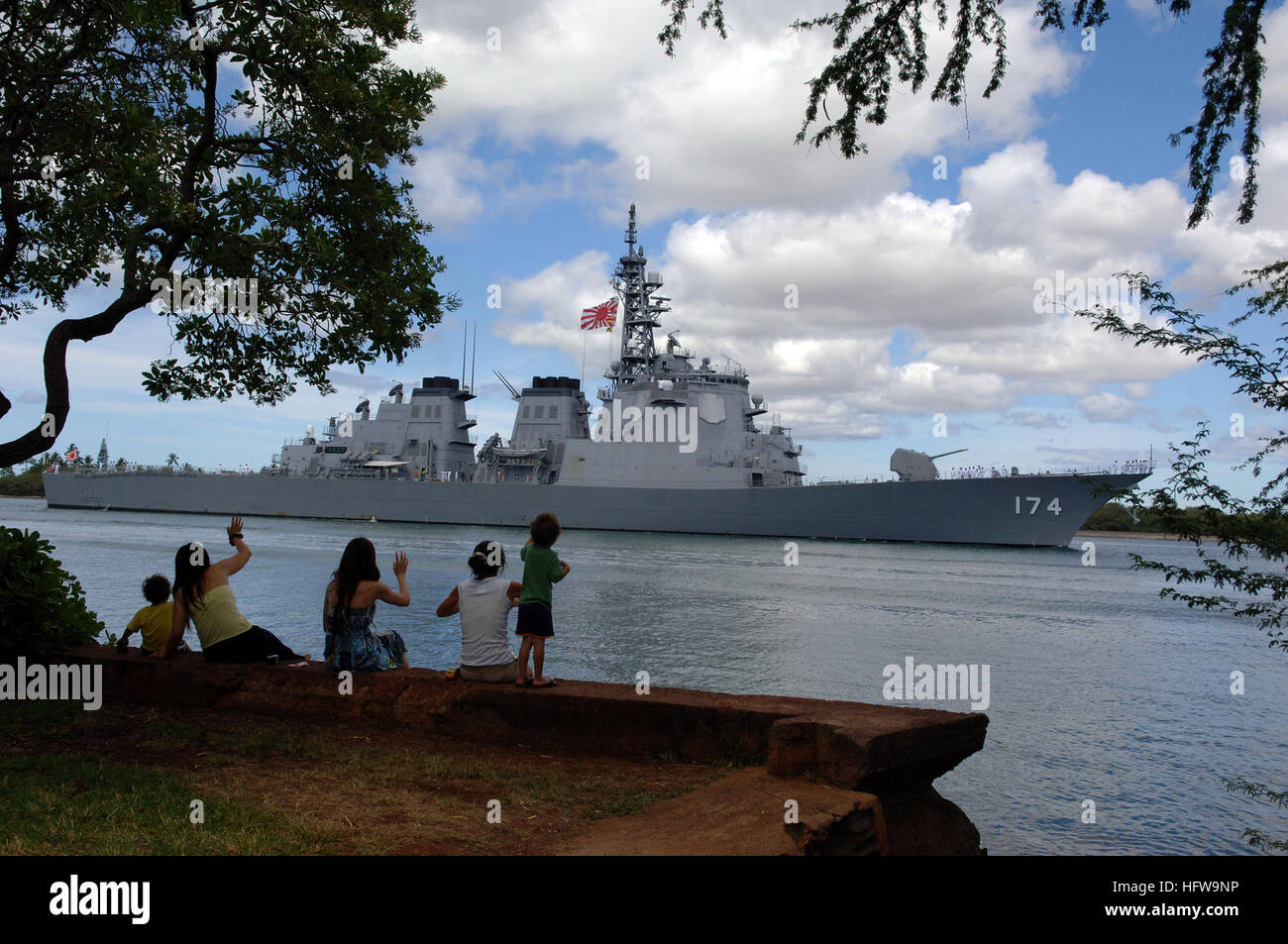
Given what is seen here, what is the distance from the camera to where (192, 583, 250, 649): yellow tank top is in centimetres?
489

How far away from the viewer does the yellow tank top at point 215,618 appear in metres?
4.89

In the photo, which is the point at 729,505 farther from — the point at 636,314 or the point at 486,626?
the point at 486,626

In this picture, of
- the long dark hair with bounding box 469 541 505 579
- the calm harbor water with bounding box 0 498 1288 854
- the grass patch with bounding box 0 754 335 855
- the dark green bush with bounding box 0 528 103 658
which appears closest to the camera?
the grass patch with bounding box 0 754 335 855

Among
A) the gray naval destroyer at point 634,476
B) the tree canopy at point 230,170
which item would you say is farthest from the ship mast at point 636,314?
the tree canopy at point 230,170

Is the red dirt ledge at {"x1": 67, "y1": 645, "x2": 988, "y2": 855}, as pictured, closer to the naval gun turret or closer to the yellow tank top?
the yellow tank top

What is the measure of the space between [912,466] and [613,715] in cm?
3468

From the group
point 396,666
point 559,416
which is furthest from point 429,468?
point 396,666

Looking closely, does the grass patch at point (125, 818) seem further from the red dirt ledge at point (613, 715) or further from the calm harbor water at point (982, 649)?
the calm harbor water at point (982, 649)

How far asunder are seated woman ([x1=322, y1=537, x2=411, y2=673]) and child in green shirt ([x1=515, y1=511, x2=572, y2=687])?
0.62m

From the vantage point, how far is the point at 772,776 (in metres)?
3.56

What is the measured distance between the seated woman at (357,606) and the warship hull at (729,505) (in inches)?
1206

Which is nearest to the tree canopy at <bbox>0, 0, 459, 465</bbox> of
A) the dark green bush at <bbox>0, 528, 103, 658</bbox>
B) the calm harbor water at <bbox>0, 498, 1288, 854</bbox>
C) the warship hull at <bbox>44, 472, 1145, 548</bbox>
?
the dark green bush at <bbox>0, 528, 103, 658</bbox>

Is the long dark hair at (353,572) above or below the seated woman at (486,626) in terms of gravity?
above

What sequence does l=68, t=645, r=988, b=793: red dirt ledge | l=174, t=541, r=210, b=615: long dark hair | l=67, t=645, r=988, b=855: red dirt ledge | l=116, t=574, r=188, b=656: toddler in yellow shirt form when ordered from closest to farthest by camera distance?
l=67, t=645, r=988, b=855: red dirt ledge
l=68, t=645, r=988, b=793: red dirt ledge
l=174, t=541, r=210, b=615: long dark hair
l=116, t=574, r=188, b=656: toddler in yellow shirt
